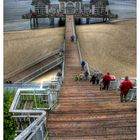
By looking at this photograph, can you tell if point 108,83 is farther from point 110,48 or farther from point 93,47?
point 110,48

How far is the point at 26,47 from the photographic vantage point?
128 feet

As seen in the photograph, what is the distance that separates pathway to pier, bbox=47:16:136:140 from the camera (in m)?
8.57

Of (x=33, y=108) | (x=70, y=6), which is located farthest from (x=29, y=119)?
(x=70, y=6)

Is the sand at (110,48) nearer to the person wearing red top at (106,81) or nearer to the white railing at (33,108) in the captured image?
the person wearing red top at (106,81)

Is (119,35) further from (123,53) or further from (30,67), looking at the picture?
(30,67)

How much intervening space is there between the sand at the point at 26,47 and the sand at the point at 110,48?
3.48 m

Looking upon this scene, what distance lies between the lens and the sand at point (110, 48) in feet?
98.9

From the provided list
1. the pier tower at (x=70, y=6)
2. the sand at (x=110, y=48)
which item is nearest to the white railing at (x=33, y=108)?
the sand at (x=110, y=48)

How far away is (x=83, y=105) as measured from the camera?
10.6 meters

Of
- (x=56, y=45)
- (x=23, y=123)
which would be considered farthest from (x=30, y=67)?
(x=23, y=123)

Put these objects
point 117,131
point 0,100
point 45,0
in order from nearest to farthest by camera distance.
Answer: point 0,100 → point 117,131 → point 45,0

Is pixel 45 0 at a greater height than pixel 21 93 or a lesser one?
greater

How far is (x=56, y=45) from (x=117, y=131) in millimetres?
28762

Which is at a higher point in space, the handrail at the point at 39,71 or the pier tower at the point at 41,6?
the pier tower at the point at 41,6
